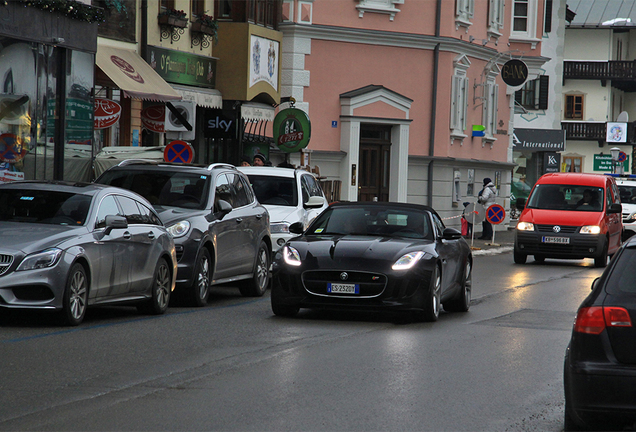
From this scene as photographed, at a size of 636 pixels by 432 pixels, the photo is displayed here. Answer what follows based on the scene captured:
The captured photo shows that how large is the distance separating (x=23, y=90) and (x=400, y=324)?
1109 cm

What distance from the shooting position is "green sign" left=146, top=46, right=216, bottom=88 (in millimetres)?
26750

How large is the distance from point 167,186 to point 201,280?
1543 mm

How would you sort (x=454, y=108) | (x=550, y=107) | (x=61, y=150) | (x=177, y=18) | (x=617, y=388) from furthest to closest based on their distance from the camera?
(x=550, y=107), (x=454, y=108), (x=177, y=18), (x=61, y=150), (x=617, y=388)

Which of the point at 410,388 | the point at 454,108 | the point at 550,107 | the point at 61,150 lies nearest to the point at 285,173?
the point at 61,150

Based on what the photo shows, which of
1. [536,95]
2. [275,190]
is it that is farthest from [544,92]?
[275,190]

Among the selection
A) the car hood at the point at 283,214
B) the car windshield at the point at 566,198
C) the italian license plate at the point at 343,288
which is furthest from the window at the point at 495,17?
the italian license plate at the point at 343,288

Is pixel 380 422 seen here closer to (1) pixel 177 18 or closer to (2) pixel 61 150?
(2) pixel 61 150

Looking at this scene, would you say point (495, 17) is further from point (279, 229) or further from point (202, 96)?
point (279, 229)

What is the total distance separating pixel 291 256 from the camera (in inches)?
507

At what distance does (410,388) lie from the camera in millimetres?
8391

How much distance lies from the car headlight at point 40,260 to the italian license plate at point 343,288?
3.08 metres

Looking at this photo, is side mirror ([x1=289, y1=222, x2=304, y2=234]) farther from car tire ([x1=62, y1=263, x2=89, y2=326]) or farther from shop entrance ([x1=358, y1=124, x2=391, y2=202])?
shop entrance ([x1=358, y1=124, x2=391, y2=202])

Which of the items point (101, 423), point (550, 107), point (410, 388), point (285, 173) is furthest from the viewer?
point (550, 107)

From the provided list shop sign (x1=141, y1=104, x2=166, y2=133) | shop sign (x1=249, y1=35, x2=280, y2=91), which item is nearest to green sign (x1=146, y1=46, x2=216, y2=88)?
shop sign (x1=141, y1=104, x2=166, y2=133)
